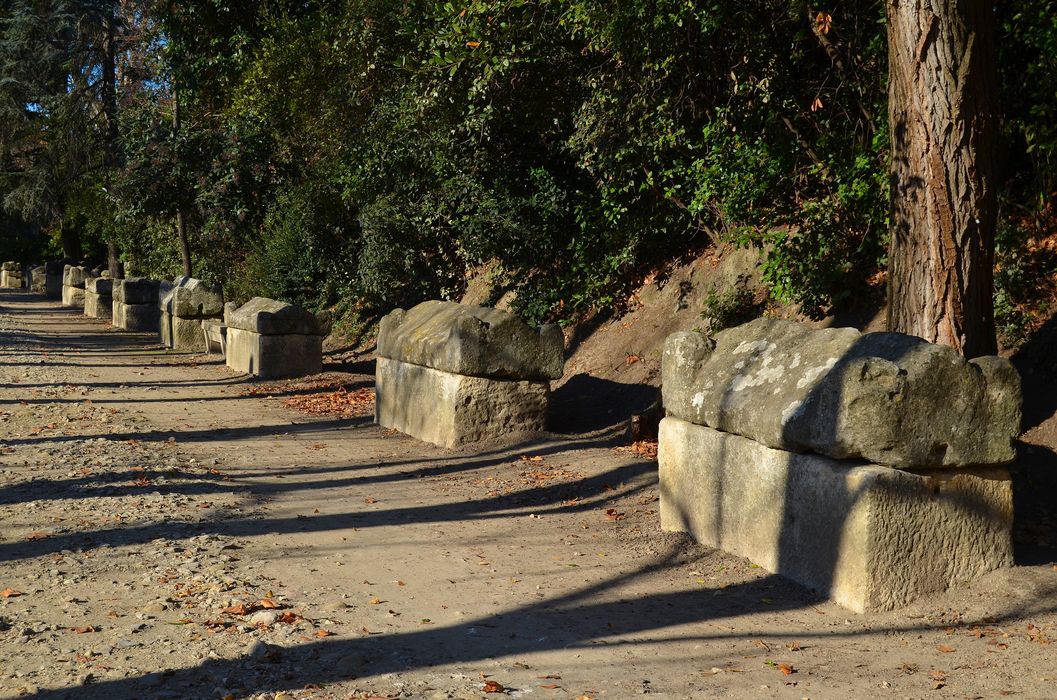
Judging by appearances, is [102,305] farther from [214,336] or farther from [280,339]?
[280,339]

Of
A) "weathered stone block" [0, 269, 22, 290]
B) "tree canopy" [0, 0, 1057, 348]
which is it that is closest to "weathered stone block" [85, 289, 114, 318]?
"tree canopy" [0, 0, 1057, 348]

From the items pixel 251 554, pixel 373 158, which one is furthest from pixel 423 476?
pixel 373 158

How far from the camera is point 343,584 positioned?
18.8 feet

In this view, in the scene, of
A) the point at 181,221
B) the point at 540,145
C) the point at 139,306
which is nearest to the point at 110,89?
the point at 181,221

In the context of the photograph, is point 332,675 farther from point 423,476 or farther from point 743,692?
point 423,476

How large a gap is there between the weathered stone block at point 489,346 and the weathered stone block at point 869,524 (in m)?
4.02

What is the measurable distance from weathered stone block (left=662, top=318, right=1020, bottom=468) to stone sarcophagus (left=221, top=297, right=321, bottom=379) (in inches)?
427

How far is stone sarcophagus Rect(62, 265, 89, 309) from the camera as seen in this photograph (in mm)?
34812

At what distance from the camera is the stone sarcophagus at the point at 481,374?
379 inches

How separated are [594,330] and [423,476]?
21.6 ft

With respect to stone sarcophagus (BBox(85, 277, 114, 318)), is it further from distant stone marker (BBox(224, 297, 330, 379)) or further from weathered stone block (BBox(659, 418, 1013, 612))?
weathered stone block (BBox(659, 418, 1013, 612))

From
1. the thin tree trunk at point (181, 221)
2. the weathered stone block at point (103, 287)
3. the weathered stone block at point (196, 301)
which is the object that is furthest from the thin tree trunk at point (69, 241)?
the weathered stone block at point (196, 301)

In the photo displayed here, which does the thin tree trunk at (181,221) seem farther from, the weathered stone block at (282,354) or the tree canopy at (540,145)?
the weathered stone block at (282,354)

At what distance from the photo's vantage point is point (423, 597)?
220 inches
